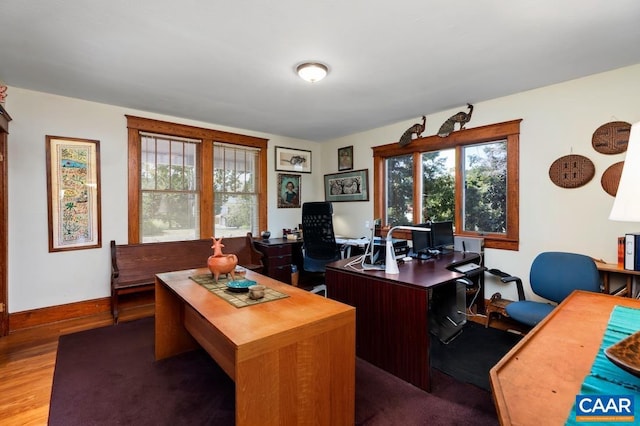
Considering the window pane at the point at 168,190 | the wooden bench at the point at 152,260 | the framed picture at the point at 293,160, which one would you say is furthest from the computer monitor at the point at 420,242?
the window pane at the point at 168,190

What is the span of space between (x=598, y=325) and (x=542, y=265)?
4.96 ft

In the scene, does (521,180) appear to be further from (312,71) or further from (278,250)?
(278,250)

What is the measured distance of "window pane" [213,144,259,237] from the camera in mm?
4535

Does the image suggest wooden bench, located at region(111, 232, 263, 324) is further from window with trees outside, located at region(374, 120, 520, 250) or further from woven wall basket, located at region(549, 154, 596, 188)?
woven wall basket, located at region(549, 154, 596, 188)

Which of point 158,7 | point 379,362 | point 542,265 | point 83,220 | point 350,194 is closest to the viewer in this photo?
point 158,7

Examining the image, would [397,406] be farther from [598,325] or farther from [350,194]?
[350,194]

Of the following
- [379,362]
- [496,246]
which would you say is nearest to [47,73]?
[379,362]

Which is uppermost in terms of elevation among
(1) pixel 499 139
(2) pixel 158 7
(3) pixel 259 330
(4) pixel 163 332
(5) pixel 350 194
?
(2) pixel 158 7

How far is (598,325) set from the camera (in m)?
1.38

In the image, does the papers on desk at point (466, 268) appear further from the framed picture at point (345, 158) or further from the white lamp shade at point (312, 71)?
the framed picture at point (345, 158)

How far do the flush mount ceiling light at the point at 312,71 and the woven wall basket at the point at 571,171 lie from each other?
98.4 inches

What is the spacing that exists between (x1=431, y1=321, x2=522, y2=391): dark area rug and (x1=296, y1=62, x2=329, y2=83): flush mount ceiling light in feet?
8.44

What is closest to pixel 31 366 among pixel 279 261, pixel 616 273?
pixel 279 261

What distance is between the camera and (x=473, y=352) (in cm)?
260
